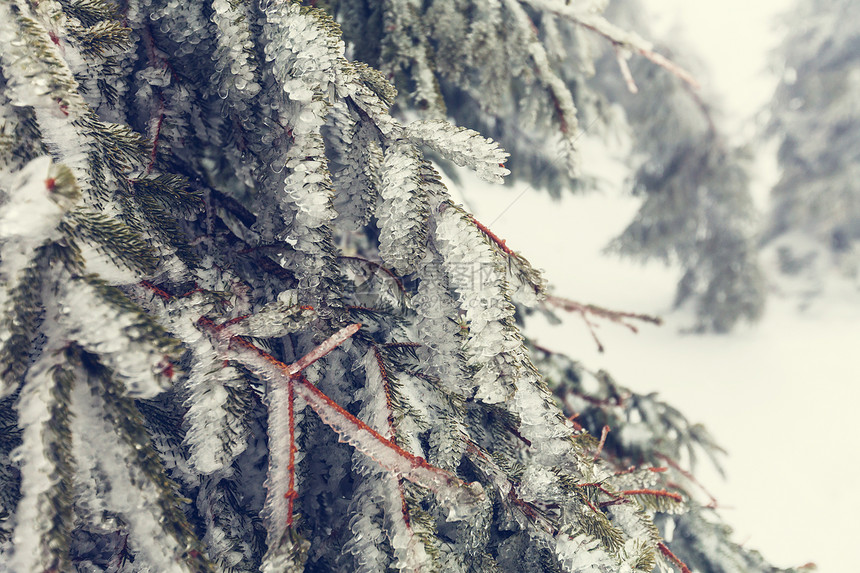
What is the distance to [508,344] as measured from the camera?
31.9 inches

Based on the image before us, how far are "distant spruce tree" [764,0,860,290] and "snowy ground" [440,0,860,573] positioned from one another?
455 millimetres

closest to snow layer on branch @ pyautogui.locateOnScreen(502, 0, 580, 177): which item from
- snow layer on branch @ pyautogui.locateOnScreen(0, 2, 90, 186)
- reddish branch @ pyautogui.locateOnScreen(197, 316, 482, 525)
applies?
reddish branch @ pyautogui.locateOnScreen(197, 316, 482, 525)

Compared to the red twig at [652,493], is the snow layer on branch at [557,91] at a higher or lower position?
higher

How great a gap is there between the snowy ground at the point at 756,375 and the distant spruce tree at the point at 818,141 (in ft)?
1.49

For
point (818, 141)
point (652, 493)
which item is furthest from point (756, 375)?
point (652, 493)

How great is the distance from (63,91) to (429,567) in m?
0.82

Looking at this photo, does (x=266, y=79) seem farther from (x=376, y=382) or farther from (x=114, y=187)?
(x=376, y=382)

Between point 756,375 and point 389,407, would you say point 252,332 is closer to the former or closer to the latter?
point 389,407

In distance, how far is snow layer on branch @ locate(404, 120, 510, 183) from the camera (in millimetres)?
848

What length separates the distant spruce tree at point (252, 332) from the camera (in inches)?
23.4

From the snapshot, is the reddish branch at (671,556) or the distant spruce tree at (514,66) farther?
the distant spruce tree at (514,66)

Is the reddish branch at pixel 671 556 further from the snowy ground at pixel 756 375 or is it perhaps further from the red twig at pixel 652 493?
the snowy ground at pixel 756 375

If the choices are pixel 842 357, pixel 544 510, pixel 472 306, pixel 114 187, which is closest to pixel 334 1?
pixel 114 187

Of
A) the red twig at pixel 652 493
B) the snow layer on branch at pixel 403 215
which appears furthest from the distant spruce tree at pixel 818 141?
the snow layer on branch at pixel 403 215
